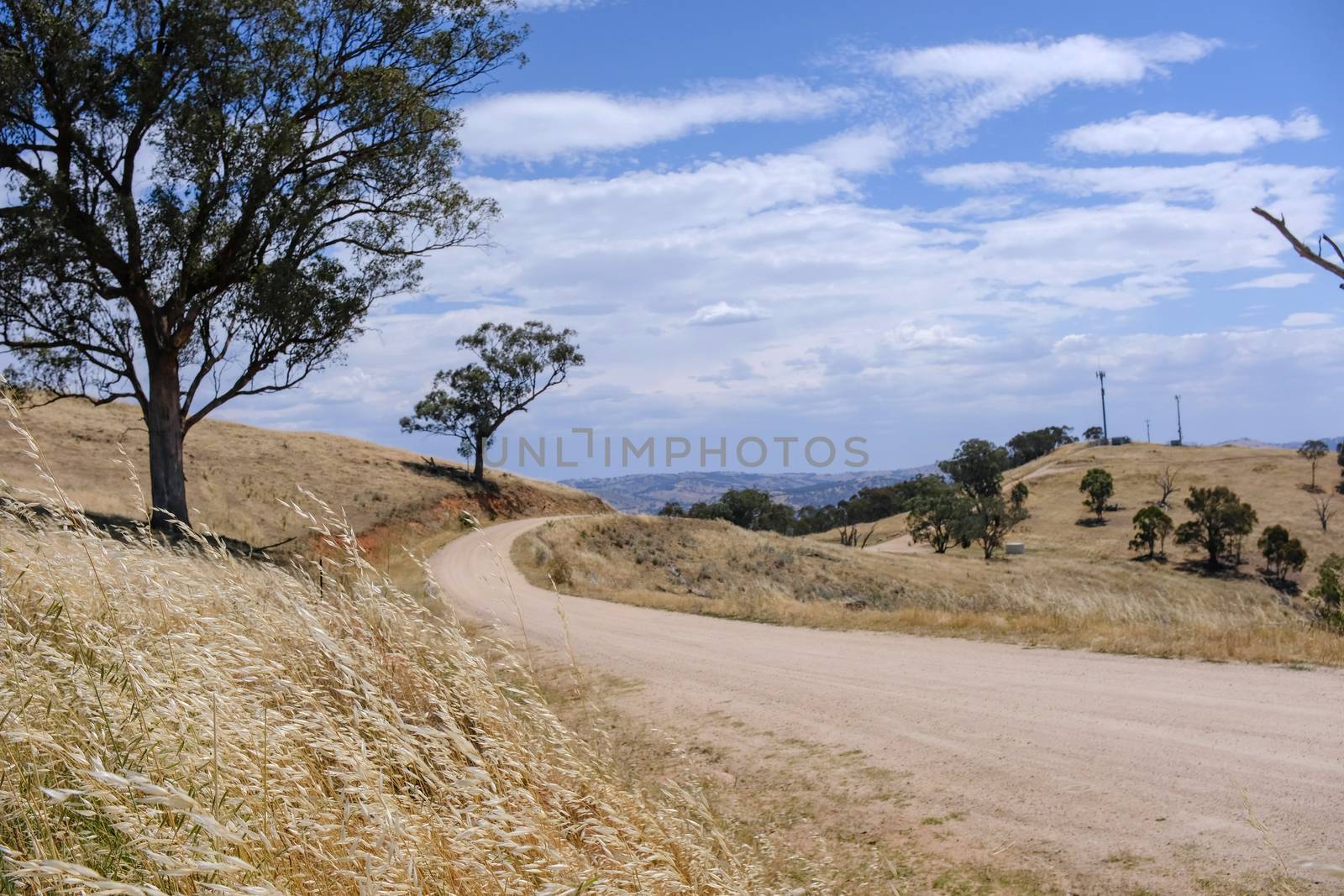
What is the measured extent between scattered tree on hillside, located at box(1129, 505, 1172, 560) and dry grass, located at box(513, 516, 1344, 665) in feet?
16.0

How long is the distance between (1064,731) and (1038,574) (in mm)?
51852

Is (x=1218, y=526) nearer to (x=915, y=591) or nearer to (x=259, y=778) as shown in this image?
(x=915, y=591)

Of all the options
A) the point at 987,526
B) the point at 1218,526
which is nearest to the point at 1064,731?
the point at 987,526

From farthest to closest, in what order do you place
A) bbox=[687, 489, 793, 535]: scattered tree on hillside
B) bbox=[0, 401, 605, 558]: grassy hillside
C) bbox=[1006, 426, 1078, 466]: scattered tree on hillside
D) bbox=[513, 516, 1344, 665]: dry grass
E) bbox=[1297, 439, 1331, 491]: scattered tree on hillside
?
bbox=[1006, 426, 1078, 466]: scattered tree on hillside → bbox=[1297, 439, 1331, 491]: scattered tree on hillside → bbox=[687, 489, 793, 535]: scattered tree on hillside → bbox=[0, 401, 605, 558]: grassy hillside → bbox=[513, 516, 1344, 665]: dry grass

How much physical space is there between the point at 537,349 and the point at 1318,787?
62.3 meters

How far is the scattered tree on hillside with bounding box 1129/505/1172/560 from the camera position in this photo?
71.2 meters

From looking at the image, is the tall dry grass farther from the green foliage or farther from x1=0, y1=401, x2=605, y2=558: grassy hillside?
the green foliage

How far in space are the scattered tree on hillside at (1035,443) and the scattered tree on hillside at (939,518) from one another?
82.1 metres

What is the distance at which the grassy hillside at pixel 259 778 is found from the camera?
10.4ft

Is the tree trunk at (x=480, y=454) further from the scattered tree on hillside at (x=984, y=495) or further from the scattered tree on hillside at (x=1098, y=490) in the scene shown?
the scattered tree on hillside at (x=1098, y=490)

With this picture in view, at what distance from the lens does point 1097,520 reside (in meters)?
85.6

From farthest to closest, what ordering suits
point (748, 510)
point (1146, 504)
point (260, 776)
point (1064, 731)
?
point (1146, 504)
point (748, 510)
point (1064, 731)
point (260, 776)

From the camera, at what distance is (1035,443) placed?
15200 cm

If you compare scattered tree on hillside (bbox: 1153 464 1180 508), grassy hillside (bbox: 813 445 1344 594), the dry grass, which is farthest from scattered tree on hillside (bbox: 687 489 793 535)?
scattered tree on hillside (bbox: 1153 464 1180 508)
